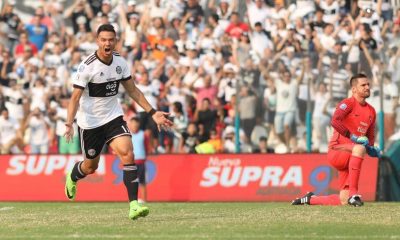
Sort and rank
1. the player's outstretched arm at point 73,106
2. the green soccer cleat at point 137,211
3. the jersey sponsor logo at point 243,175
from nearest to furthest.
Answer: the green soccer cleat at point 137,211 < the player's outstretched arm at point 73,106 < the jersey sponsor logo at point 243,175

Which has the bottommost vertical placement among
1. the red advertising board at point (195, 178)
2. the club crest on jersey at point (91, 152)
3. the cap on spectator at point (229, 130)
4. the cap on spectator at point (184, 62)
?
the red advertising board at point (195, 178)

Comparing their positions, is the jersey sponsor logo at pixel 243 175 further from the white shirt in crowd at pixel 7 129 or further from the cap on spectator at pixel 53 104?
the white shirt in crowd at pixel 7 129

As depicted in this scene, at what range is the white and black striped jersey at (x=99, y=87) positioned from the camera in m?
14.1

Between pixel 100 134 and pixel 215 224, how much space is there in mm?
2527

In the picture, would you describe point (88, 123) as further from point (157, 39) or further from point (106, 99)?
point (157, 39)

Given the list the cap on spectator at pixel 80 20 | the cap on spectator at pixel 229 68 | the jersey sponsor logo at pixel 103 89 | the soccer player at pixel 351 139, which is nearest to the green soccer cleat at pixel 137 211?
the jersey sponsor logo at pixel 103 89

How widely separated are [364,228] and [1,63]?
54.5 ft

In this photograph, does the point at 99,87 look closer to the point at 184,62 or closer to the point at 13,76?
the point at 184,62

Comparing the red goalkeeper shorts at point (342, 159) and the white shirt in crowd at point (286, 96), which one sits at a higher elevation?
the white shirt in crowd at point (286, 96)

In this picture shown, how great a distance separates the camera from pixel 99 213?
15.2 meters

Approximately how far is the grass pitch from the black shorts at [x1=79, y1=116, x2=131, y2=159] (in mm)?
892

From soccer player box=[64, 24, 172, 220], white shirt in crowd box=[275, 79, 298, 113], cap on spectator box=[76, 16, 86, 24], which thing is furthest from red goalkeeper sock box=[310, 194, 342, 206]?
cap on spectator box=[76, 16, 86, 24]

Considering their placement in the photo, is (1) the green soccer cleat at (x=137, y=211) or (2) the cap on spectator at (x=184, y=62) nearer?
(1) the green soccer cleat at (x=137, y=211)

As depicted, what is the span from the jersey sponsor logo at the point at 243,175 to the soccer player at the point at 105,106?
8.56 metres
